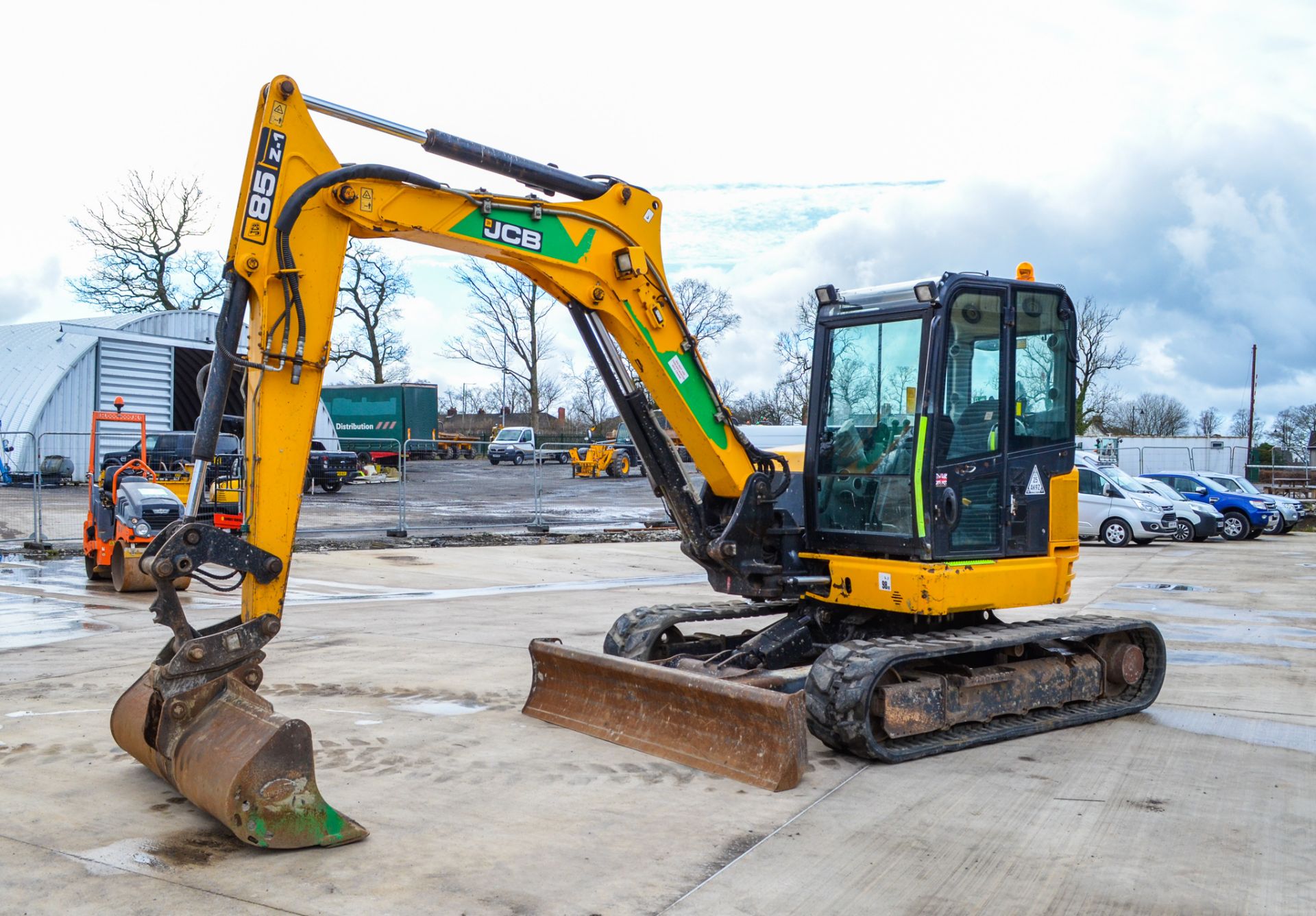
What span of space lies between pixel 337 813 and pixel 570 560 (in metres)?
13.5

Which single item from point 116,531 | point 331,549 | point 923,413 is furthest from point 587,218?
point 331,549

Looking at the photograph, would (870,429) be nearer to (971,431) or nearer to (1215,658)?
(971,431)

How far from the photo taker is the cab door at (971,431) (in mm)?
7195

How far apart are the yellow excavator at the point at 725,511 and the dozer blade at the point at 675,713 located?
17mm

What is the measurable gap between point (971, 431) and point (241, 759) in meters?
4.84

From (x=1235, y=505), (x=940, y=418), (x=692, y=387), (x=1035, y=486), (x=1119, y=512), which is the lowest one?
(x=1119, y=512)

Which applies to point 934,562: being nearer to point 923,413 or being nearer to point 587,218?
point 923,413

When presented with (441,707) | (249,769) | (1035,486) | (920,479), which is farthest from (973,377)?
(249,769)

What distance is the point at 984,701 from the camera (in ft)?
23.5

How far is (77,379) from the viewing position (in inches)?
1226

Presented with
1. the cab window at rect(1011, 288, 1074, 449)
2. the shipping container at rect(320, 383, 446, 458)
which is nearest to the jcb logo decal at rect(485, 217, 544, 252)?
the cab window at rect(1011, 288, 1074, 449)

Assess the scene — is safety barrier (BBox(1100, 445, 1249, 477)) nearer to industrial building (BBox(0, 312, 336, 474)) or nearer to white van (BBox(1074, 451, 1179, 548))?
white van (BBox(1074, 451, 1179, 548))

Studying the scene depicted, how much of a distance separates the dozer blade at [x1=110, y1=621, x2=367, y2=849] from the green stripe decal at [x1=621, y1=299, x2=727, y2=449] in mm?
3071

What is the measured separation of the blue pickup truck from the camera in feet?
90.9
